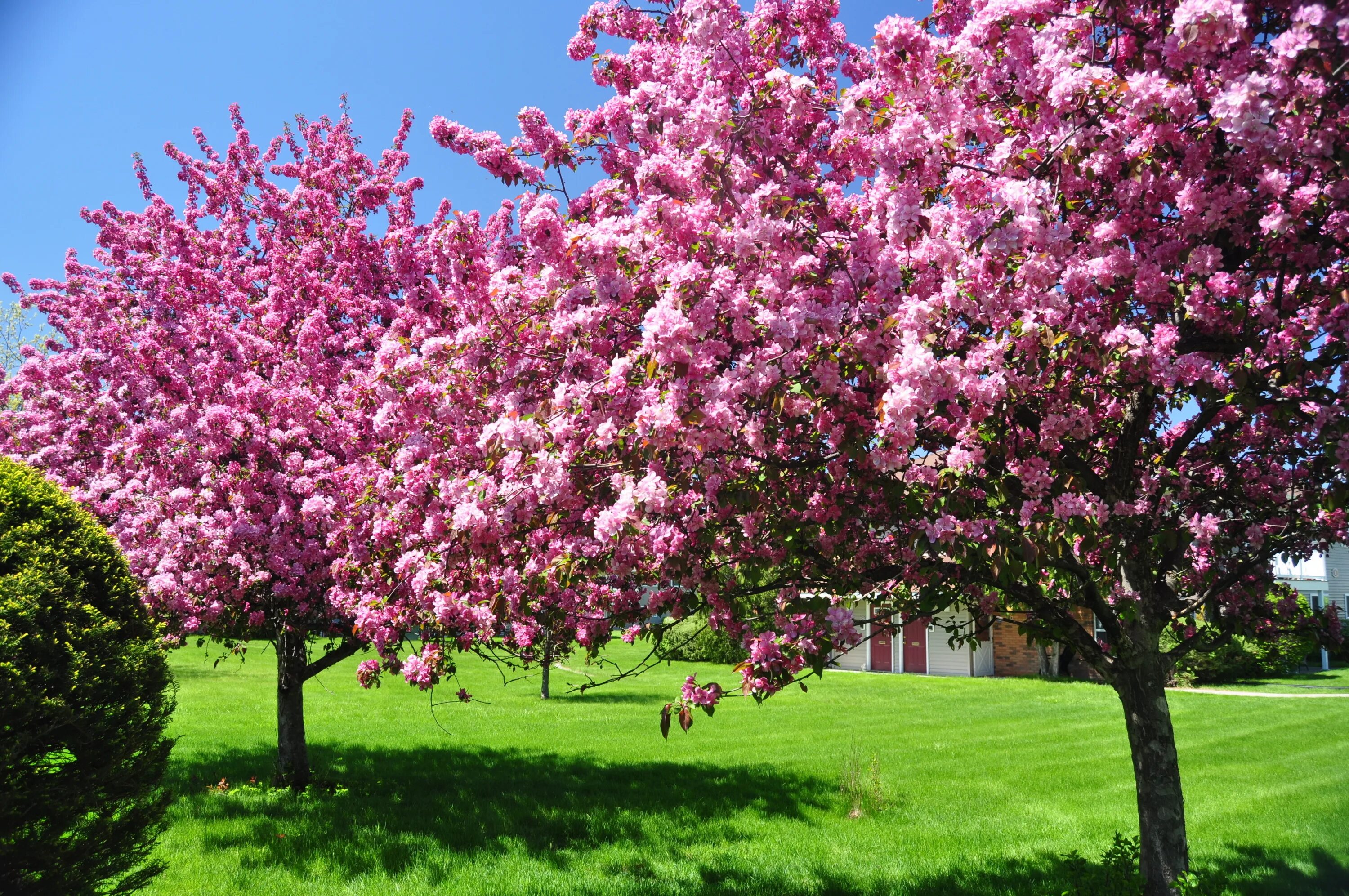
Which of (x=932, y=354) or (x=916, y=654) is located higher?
(x=932, y=354)

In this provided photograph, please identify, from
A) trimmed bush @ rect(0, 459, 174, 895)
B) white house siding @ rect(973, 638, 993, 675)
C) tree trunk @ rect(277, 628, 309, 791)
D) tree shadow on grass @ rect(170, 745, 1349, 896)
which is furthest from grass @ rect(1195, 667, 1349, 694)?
trimmed bush @ rect(0, 459, 174, 895)

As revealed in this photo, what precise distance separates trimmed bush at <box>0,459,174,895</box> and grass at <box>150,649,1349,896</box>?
0.45 m

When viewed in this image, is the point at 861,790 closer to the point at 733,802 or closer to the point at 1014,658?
the point at 733,802

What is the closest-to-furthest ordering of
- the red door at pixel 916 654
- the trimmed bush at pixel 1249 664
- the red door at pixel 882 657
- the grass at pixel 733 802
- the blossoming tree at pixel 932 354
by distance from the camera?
the blossoming tree at pixel 932 354 → the grass at pixel 733 802 → the trimmed bush at pixel 1249 664 → the red door at pixel 916 654 → the red door at pixel 882 657

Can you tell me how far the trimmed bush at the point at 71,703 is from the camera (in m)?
4.69

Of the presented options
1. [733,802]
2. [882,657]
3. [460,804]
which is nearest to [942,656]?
[882,657]

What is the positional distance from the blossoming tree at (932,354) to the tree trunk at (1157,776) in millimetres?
22

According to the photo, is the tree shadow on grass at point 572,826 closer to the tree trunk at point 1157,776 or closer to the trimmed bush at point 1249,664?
the tree trunk at point 1157,776

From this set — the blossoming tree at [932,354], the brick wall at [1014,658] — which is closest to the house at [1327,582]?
the brick wall at [1014,658]

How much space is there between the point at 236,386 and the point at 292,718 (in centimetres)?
470

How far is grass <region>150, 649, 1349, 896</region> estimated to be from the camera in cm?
744

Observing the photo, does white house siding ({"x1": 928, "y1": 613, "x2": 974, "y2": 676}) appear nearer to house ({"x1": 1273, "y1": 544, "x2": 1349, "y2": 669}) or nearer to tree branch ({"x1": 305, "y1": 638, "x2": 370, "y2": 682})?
house ({"x1": 1273, "y1": 544, "x2": 1349, "y2": 669})

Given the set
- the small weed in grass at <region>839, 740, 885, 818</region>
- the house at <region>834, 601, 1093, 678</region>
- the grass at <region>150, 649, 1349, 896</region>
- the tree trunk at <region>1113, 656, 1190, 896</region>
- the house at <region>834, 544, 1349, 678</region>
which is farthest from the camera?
the house at <region>834, 601, 1093, 678</region>

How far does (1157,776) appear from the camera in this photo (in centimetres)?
574
